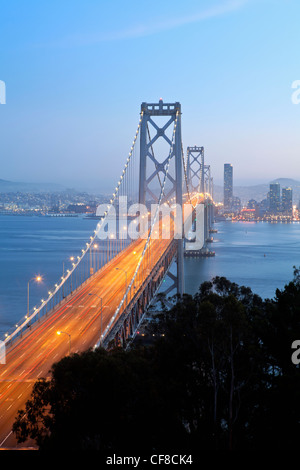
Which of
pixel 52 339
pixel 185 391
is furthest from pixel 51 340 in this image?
pixel 185 391

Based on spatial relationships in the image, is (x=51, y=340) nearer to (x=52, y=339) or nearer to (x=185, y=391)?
(x=52, y=339)

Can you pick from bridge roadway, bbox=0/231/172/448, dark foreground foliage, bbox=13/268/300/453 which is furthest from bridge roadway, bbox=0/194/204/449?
dark foreground foliage, bbox=13/268/300/453

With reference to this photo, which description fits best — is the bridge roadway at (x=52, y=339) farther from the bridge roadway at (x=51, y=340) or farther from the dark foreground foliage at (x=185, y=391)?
the dark foreground foliage at (x=185, y=391)

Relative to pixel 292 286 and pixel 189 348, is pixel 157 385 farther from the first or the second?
pixel 292 286

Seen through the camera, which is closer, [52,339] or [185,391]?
[185,391]

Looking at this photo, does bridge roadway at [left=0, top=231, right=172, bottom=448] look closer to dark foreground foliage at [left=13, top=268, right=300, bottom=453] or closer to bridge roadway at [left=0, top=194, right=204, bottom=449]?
bridge roadway at [left=0, top=194, right=204, bottom=449]
